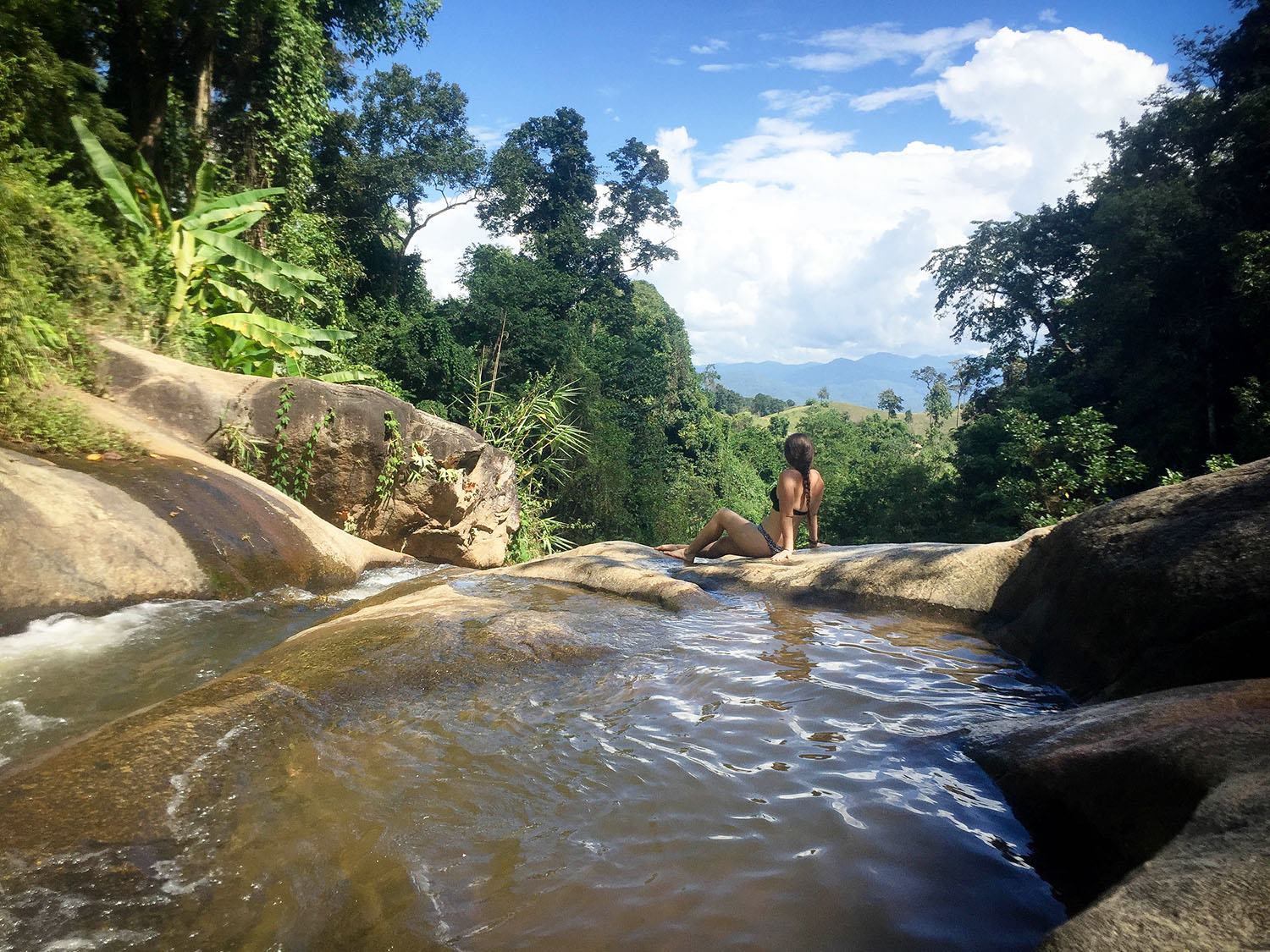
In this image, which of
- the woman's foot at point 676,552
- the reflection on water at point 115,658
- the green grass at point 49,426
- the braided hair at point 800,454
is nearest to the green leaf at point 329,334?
the green grass at point 49,426

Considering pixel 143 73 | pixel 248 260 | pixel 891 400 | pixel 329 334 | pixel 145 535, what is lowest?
pixel 145 535

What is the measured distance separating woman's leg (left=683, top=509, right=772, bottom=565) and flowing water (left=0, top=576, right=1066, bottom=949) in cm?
347

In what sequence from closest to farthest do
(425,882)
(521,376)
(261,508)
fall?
(425,882) → (261,508) → (521,376)

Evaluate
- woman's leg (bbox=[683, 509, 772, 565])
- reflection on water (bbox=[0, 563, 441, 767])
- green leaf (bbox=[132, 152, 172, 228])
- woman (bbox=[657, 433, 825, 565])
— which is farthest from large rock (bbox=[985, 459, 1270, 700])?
green leaf (bbox=[132, 152, 172, 228])

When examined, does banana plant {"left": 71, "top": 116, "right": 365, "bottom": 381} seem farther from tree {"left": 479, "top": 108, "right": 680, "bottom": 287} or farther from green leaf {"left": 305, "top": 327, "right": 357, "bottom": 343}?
tree {"left": 479, "top": 108, "right": 680, "bottom": 287}

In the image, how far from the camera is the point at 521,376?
77.9 ft

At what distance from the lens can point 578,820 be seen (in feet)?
9.06

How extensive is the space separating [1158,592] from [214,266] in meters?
12.0

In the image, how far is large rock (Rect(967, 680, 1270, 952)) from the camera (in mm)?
1688

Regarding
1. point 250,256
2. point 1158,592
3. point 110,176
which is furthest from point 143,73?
point 1158,592

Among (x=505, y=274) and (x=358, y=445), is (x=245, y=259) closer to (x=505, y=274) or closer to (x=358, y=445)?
(x=358, y=445)

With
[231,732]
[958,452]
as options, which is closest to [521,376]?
[958,452]

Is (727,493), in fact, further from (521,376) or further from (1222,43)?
(1222,43)

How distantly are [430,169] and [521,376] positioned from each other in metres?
7.60
